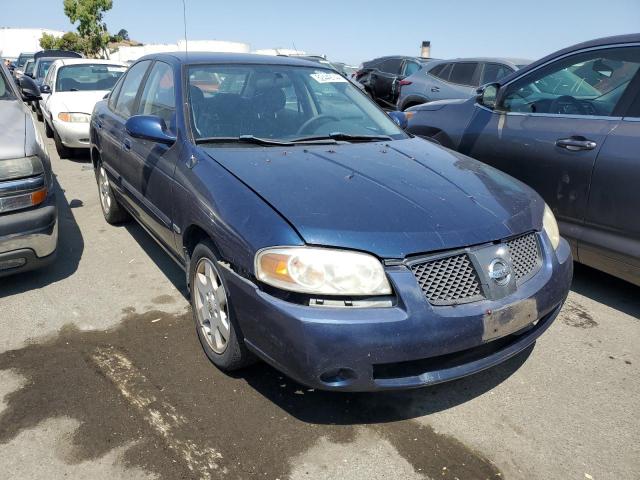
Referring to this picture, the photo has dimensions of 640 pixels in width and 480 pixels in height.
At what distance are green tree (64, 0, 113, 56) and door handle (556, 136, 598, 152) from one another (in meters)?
40.6

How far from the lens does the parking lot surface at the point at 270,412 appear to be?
7.44 feet

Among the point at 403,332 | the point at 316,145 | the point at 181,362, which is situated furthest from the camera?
the point at 316,145

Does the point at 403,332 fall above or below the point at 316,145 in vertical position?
below

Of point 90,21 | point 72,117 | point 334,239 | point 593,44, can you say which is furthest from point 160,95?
point 90,21

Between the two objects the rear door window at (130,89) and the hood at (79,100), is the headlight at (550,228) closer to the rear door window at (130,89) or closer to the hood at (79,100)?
the rear door window at (130,89)

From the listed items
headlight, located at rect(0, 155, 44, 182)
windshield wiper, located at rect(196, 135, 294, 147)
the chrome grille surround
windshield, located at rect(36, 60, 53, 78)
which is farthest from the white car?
the chrome grille surround

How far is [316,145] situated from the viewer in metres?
3.22

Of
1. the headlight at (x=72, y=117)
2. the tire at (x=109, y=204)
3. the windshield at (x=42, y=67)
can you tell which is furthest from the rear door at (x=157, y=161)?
the windshield at (x=42, y=67)

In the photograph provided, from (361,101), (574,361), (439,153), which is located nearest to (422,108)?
(361,101)

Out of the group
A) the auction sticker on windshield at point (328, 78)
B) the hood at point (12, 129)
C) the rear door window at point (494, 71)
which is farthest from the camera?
the rear door window at point (494, 71)

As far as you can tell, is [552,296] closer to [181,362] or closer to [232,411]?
[232,411]

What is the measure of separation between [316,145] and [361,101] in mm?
925

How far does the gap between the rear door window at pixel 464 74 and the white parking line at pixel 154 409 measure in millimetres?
8145

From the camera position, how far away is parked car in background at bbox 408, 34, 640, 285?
3.46 meters
